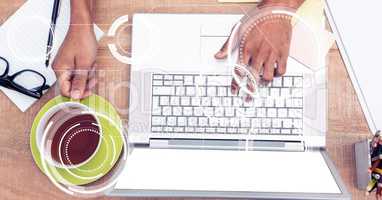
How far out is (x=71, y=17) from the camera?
819 millimetres

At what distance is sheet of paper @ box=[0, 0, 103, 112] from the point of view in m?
0.82

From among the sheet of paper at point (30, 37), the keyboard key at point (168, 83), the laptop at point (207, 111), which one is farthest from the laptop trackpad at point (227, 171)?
the sheet of paper at point (30, 37)

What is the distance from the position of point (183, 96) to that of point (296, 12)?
0.25m

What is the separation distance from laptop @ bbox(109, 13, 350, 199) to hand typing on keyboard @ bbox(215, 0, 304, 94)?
23 mm

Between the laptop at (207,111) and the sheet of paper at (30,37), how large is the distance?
0.13 m

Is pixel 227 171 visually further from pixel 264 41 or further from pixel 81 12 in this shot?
pixel 81 12

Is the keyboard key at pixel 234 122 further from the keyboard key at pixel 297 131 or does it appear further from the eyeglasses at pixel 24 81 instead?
the eyeglasses at pixel 24 81

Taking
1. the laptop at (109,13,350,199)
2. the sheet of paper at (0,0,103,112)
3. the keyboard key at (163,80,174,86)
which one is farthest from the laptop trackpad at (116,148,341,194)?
the sheet of paper at (0,0,103,112)

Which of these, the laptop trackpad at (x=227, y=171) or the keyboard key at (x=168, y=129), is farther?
the keyboard key at (x=168, y=129)

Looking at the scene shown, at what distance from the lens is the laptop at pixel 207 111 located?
2.44ft

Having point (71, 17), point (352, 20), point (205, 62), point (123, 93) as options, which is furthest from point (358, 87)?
point (71, 17)

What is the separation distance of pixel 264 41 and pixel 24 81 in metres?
0.44

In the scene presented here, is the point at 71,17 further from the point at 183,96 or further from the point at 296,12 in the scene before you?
the point at 296,12

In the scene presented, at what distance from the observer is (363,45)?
0.77 meters
